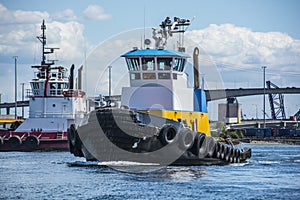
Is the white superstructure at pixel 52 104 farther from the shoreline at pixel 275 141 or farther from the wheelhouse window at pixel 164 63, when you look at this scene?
the shoreline at pixel 275 141

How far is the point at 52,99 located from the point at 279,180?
104 ft

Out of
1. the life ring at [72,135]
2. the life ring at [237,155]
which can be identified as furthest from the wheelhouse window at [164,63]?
the life ring at [237,155]

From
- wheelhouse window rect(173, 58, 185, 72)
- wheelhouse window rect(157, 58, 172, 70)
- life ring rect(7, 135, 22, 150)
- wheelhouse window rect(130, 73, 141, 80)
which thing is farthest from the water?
life ring rect(7, 135, 22, 150)

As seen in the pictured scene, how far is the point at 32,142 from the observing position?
59688 millimetres

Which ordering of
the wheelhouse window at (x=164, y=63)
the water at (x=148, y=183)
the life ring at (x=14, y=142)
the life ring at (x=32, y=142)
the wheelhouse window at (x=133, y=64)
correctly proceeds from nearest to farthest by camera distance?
the water at (x=148, y=183) → the wheelhouse window at (x=164, y=63) → the wheelhouse window at (x=133, y=64) → the life ring at (x=32, y=142) → the life ring at (x=14, y=142)

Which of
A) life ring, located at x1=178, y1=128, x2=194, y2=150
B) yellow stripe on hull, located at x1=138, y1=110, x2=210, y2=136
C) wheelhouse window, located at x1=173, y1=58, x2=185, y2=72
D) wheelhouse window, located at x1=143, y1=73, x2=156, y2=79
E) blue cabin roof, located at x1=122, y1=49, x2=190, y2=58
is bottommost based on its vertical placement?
life ring, located at x1=178, y1=128, x2=194, y2=150

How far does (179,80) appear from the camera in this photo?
4275 centimetres

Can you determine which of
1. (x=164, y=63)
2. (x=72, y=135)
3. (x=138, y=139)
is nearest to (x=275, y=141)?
(x=164, y=63)

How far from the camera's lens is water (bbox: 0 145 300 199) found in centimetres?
2880

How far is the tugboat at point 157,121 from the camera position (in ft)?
122

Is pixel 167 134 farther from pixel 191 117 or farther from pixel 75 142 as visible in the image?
pixel 75 142

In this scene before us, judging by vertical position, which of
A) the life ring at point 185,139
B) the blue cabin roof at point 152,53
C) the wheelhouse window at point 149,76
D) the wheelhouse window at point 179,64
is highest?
the blue cabin roof at point 152,53

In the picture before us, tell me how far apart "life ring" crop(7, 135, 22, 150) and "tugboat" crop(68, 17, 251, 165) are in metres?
19.0

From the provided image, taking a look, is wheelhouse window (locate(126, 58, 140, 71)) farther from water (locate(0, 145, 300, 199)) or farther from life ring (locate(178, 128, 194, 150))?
water (locate(0, 145, 300, 199))
